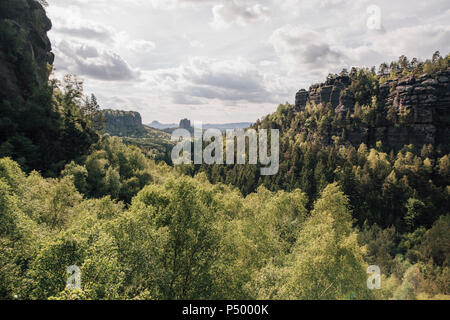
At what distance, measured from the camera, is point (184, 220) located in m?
25.1

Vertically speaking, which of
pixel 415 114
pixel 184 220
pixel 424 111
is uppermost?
pixel 424 111

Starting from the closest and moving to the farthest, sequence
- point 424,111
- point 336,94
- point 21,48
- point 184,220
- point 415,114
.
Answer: point 184,220 → point 21,48 → point 424,111 → point 415,114 → point 336,94

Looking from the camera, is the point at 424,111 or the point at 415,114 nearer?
the point at 424,111

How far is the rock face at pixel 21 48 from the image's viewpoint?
2389 inches

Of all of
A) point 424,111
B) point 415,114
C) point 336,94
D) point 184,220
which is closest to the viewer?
point 184,220

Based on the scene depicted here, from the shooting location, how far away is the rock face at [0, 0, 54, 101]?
60.7m

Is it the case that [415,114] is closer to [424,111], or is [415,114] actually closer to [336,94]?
[424,111]

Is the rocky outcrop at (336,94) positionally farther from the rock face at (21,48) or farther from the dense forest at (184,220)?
the rock face at (21,48)

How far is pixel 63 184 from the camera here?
33781 mm

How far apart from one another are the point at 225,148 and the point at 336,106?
95398 mm

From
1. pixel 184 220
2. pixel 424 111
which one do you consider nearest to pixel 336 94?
pixel 424 111

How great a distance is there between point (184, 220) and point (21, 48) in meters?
74.9

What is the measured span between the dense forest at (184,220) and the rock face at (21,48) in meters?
0.45

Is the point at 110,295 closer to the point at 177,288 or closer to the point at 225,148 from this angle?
the point at 177,288
